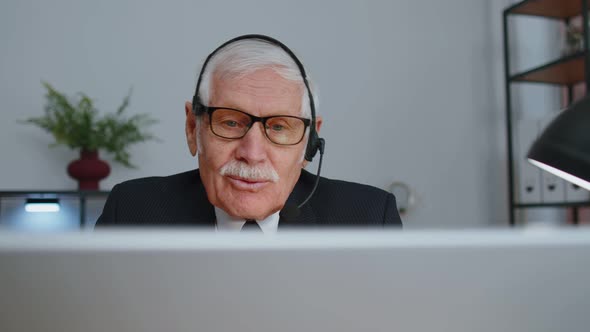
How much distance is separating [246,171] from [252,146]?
2.0 inches

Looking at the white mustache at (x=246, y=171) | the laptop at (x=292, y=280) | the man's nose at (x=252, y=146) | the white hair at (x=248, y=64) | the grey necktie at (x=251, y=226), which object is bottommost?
the grey necktie at (x=251, y=226)

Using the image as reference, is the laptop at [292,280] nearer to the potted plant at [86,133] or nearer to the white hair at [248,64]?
the white hair at [248,64]

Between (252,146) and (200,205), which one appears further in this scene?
(200,205)

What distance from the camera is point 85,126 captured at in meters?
2.59

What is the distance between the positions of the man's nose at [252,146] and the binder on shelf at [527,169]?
→ 2381 mm

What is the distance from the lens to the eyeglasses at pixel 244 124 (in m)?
1.20

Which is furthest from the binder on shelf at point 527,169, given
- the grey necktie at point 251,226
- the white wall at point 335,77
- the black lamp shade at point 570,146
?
the black lamp shade at point 570,146

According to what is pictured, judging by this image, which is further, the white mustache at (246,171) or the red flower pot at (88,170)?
the red flower pot at (88,170)

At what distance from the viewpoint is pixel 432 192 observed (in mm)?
3568

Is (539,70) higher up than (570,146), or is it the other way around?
(539,70)

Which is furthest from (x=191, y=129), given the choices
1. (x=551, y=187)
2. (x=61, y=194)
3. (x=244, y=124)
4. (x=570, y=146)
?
(x=551, y=187)

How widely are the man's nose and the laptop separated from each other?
84 cm

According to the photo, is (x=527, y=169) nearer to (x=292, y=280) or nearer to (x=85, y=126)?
(x=85, y=126)

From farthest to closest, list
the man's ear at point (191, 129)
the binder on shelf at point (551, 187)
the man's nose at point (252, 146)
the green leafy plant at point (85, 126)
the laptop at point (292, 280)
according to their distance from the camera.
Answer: the binder on shelf at point (551, 187), the green leafy plant at point (85, 126), the man's ear at point (191, 129), the man's nose at point (252, 146), the laptop at point (292, 280)
